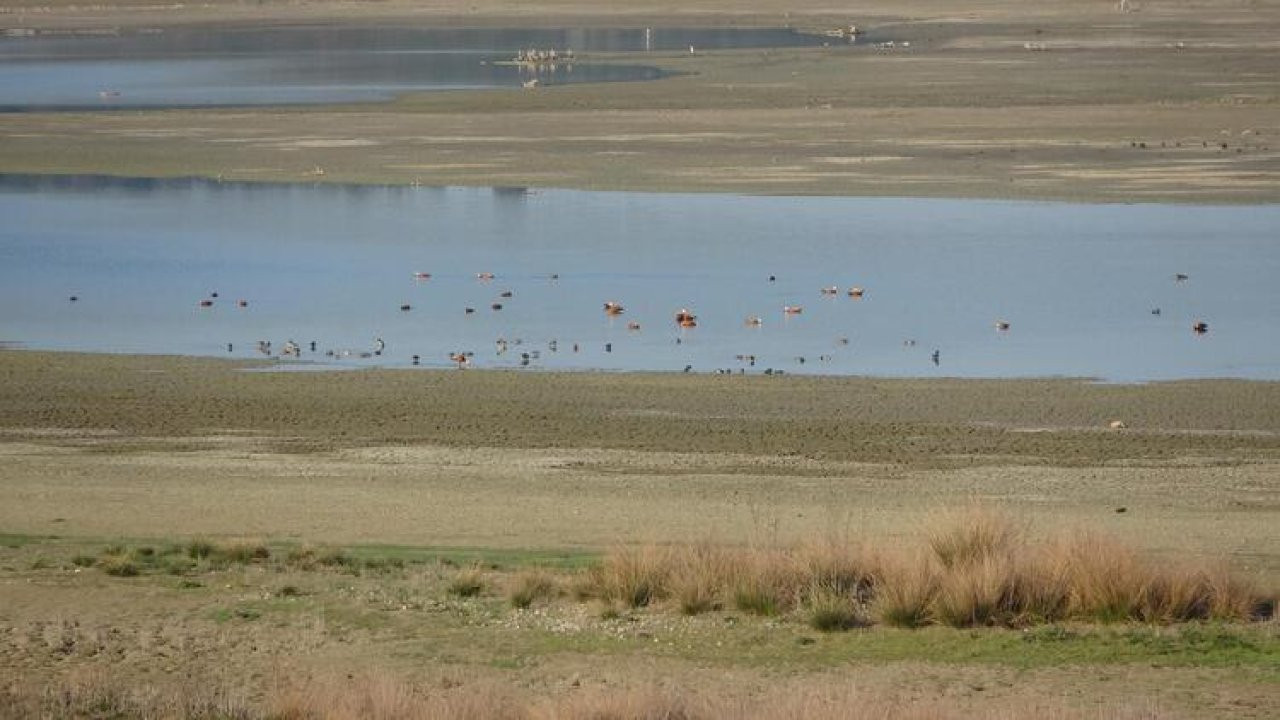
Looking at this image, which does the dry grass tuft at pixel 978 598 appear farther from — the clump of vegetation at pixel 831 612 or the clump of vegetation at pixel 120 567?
the clump of vegetation at pixel 120 567

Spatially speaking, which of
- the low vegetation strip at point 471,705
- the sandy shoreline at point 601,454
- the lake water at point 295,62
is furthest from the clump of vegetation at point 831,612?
the lake water at point 295,62

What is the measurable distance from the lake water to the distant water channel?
1987cm

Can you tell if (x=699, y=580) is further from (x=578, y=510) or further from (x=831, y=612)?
(x=578, y=510)

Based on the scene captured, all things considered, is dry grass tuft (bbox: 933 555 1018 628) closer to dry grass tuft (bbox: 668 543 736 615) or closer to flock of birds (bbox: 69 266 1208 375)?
dry grass tuft (bbox: 668 543 736 615)

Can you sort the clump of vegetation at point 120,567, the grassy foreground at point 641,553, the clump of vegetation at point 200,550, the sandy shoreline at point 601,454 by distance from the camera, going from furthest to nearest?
the sandy shoreline at point 601,454
the clump of vegetation at point 200,550
the clump of vegetation at point 120,567
the grassy foreground at point 641,553

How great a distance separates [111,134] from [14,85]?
18071 millimetres

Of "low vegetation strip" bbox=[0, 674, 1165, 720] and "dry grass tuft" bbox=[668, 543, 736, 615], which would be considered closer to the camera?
"low vegetation strip" bbox=[0, 674, 1165, 720]

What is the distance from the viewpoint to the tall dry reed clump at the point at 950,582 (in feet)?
36.6

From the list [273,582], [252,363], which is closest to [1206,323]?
[252,363]

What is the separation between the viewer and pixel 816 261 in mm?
31609

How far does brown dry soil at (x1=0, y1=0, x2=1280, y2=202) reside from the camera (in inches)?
1581

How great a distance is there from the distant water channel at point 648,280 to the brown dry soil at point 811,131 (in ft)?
6.61

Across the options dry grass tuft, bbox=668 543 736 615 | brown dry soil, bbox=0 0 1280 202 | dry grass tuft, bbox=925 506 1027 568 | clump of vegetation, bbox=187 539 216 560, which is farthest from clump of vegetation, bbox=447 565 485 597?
brown dry soil, bbox=0 0 1280 202

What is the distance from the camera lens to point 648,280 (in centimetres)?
3017
